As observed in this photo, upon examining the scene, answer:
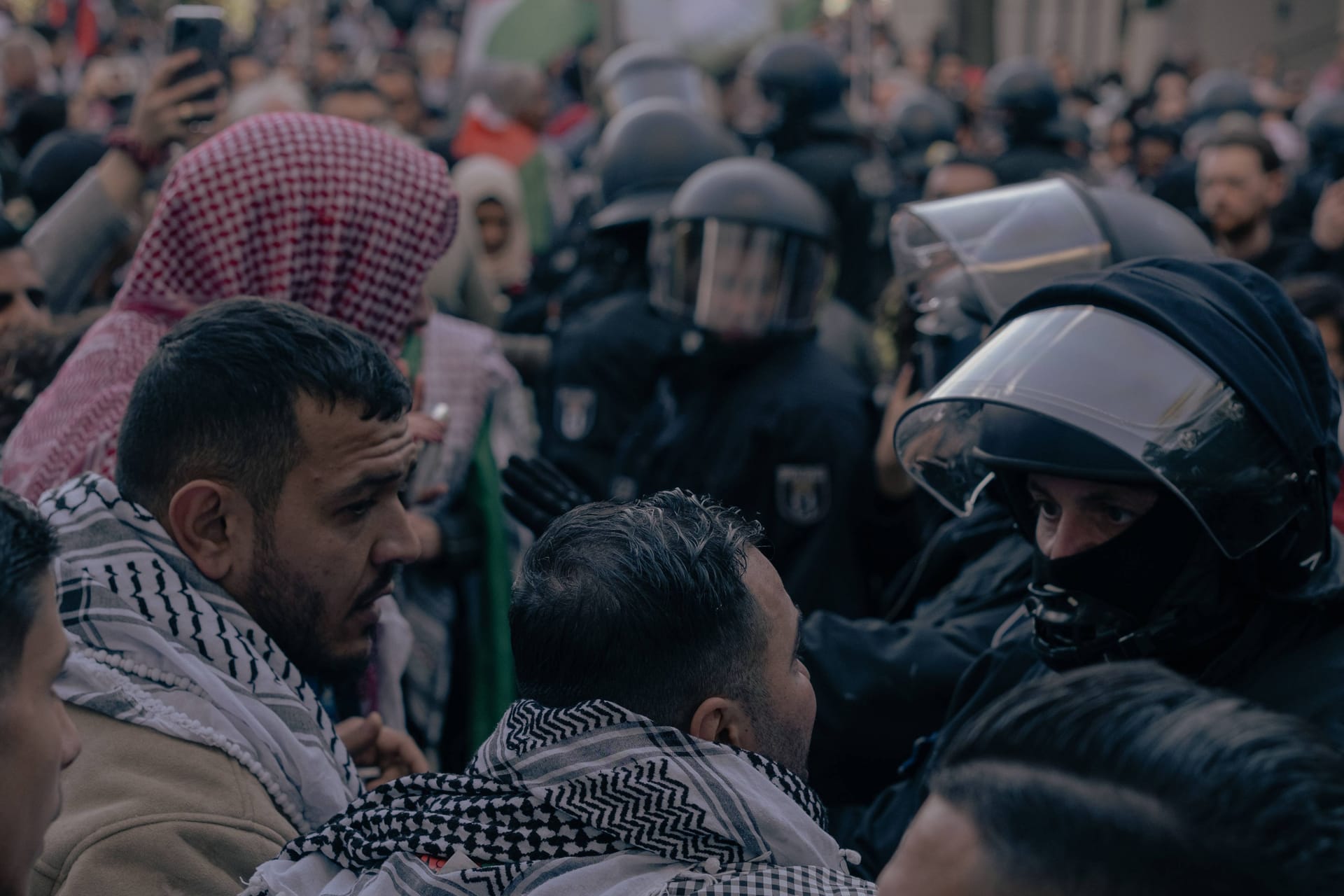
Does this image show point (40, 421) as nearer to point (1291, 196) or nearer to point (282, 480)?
point (282, 480)

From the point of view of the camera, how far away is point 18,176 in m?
7.09

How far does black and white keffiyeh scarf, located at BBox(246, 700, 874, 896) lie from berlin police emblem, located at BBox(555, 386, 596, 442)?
3195 mm

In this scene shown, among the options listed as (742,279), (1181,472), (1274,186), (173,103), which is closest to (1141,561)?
(1181,472)

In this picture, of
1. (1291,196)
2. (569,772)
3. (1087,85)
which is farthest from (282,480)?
(1087,85)

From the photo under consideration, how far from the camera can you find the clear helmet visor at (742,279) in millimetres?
3824

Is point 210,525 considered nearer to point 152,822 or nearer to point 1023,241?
point 152,822

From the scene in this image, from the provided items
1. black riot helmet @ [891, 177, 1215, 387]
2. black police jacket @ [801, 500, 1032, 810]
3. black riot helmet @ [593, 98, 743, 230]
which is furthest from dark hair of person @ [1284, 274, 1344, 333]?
black police jacket @ [801, 500, 1032, 810]

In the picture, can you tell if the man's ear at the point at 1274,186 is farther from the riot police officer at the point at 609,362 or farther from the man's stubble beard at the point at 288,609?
the man's stubble beard at the point at 288,609

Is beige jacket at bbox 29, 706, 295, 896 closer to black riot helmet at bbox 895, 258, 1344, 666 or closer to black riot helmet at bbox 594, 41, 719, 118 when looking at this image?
black riot helmet at bbox 895, 258, 1344, 666

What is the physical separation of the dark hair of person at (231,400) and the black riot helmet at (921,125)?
901 centimetres

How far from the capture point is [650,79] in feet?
28.7

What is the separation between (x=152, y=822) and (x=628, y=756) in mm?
581

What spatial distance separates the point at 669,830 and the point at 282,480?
78 centimetres

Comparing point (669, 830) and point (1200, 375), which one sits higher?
point (1200, 375)
